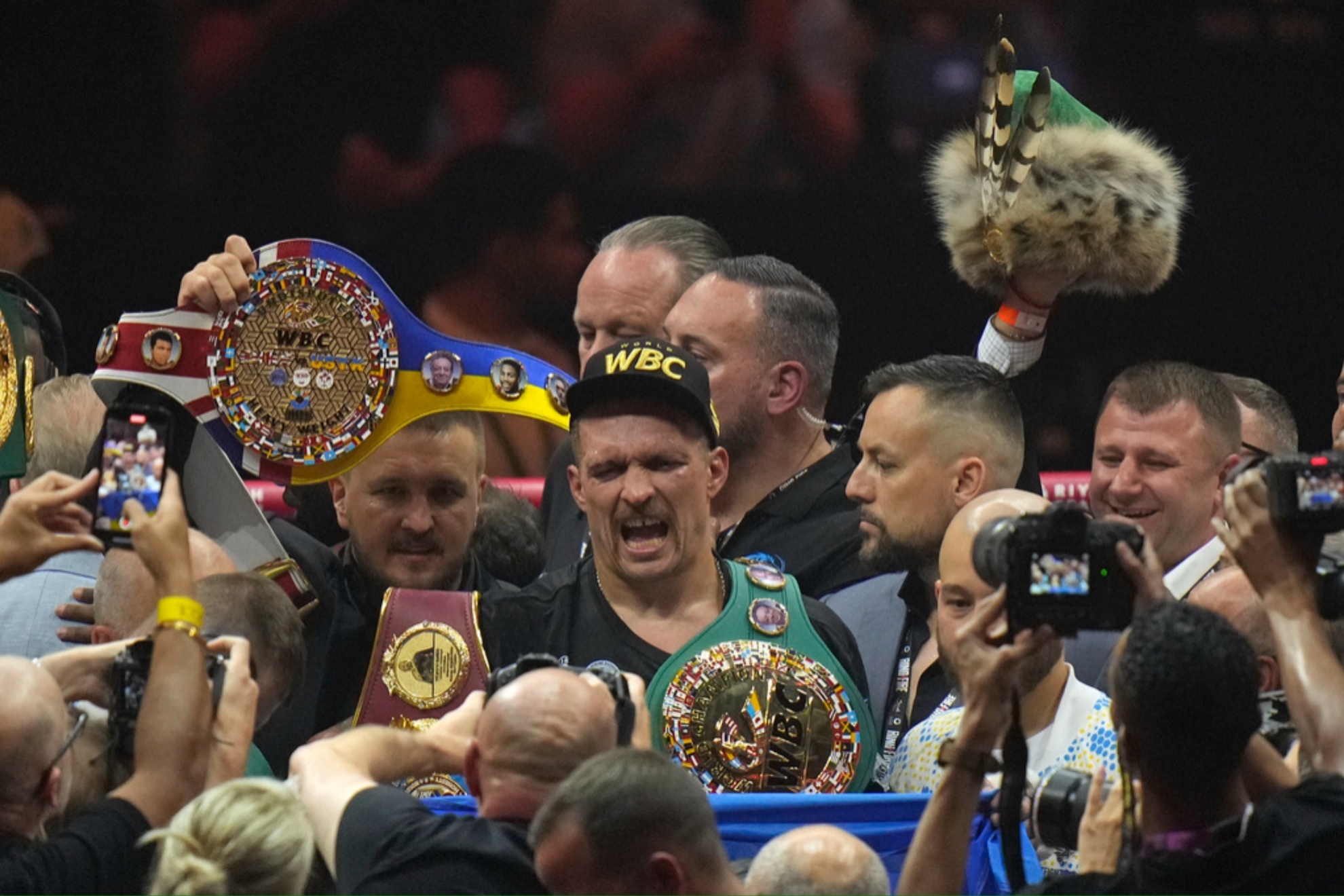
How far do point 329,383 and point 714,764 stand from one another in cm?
91

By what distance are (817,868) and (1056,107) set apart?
75.0 inches

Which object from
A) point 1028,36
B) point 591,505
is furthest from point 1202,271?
point 591,505

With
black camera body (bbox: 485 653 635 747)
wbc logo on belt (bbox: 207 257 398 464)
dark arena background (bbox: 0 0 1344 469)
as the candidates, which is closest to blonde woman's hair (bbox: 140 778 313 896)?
black camera body (bbox: 485 653 635 747)

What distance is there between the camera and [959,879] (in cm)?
232

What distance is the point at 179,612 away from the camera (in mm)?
2508

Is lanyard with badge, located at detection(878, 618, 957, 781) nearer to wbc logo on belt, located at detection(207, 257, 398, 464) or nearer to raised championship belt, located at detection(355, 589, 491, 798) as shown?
raised championship belt, located at detection(355, 589, 491, 798)

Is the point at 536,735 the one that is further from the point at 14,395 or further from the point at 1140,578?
the point at 14,395

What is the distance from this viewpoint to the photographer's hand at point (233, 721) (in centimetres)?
256

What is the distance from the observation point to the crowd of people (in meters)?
2.21

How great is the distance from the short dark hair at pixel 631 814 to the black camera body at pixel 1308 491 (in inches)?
31.9

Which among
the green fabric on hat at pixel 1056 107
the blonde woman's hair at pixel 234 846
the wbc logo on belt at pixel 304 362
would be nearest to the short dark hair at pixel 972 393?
the green fabric on hat at pixel 1056 107

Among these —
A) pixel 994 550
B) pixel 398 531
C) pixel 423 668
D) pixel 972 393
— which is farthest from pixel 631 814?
pixel 972 393

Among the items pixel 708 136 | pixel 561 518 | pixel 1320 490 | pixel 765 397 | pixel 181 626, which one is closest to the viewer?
pixel 1320 490

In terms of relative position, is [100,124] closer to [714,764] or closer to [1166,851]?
[714,764]
